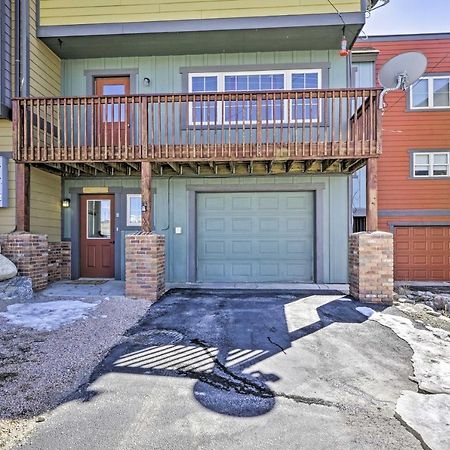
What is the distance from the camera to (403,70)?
6.18 meters

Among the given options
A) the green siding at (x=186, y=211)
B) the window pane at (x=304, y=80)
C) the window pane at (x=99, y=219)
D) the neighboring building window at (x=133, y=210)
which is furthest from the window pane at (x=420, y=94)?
the window pane at (x=99, y=219)

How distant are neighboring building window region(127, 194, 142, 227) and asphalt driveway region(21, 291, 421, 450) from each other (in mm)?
3651

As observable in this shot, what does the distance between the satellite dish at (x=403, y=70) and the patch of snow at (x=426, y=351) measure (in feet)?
12.9

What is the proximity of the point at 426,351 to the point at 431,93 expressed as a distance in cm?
876

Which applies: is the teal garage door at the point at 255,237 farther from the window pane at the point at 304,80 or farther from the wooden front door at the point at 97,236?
the window pane at the point at 304,80

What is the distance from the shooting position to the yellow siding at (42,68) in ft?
22.2

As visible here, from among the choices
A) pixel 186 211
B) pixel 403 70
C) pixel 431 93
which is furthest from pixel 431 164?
pixel 186 211

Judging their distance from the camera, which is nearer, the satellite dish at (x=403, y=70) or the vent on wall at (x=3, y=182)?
the satellite dish at (x=403, y=70)

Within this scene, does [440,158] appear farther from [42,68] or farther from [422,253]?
[42,68]

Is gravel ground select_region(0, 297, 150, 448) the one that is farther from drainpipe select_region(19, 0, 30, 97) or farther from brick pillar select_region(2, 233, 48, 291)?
drainpipe select_region(19, 0, 30, 97)

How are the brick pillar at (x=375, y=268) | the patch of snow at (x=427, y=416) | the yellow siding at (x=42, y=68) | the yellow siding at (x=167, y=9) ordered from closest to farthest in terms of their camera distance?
the patch of snow at (x=427, y=416)
the brick pillar at (x=375, y=268)
the yellow siding at (x=167, y=9)
the yellow siding at (x=42, y=68)

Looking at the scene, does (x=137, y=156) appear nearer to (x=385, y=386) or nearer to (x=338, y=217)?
(x=338, y=217)

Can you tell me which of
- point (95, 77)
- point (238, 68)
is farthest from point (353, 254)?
point (95, 77)

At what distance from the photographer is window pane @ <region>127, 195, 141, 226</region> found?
776 cm
